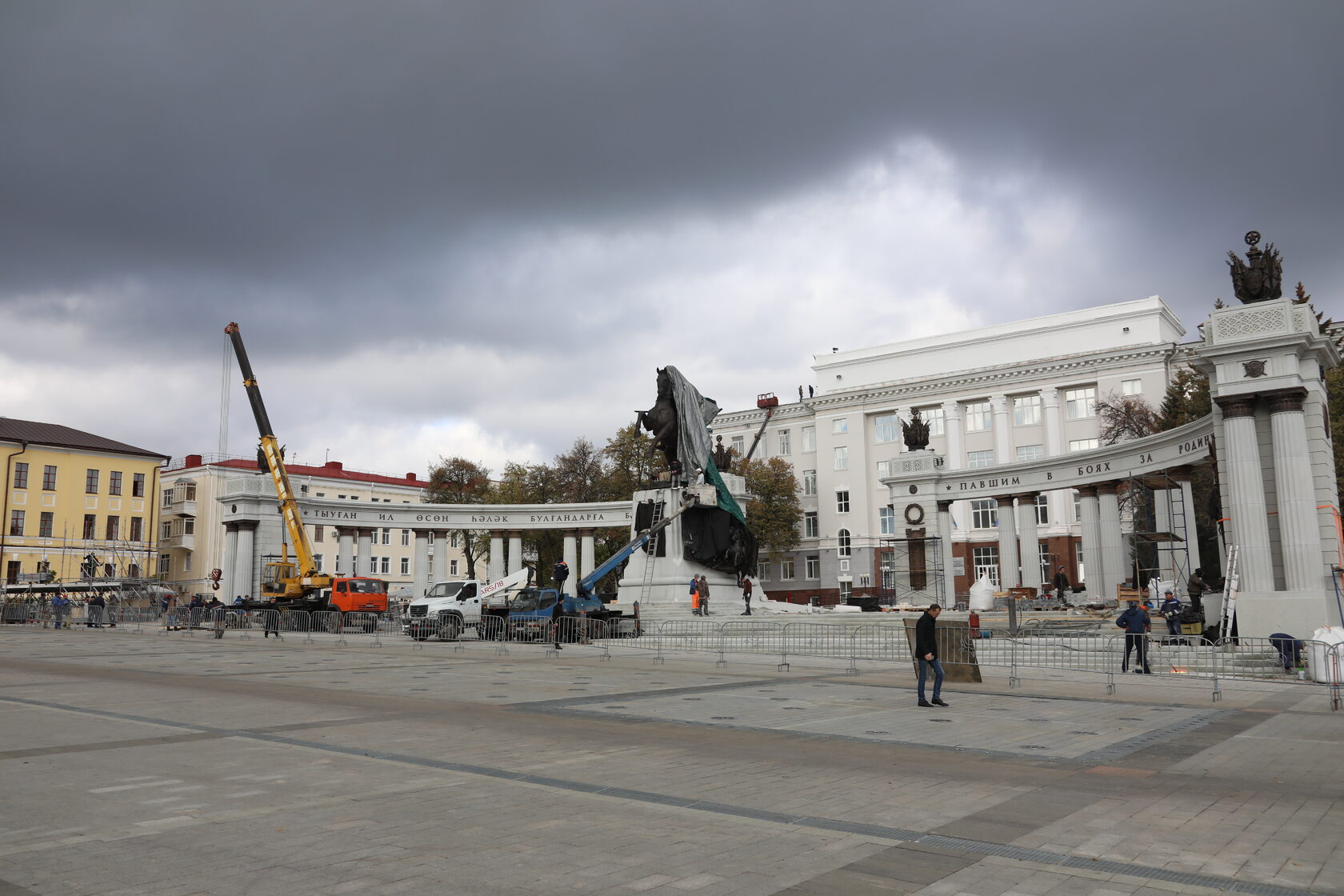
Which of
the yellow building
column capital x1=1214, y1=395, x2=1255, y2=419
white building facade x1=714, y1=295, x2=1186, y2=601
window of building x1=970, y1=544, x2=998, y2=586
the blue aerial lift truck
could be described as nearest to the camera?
column capital x1=1214, y1=395, x2=1255, y2=419

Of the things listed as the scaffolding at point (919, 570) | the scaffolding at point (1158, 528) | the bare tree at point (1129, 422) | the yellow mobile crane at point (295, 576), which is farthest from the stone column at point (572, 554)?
the bare tree at point (1129, 422)

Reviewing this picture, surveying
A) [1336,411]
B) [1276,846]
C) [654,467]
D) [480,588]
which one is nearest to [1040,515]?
[654,467]

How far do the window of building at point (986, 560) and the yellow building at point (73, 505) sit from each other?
59.8m

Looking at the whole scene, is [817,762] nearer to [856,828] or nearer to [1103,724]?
→ [856,828]

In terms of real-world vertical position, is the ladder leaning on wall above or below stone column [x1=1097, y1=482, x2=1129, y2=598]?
below

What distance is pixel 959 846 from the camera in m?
6.53

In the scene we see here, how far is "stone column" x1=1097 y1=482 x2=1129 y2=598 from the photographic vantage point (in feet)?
129

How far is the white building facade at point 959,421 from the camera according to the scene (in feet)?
220

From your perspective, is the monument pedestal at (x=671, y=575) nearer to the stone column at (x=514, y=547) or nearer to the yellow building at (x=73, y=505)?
the stone column at (x=514, y=547)

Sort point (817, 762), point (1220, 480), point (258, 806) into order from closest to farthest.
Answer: point (258, 806)
point (817, 762)
point (1220, 480)

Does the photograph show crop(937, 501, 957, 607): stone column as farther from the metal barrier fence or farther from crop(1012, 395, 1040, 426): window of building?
crop(1012, 395, 1040, 426): window of building

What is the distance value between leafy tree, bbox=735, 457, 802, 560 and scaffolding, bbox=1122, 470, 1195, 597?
75.0ft

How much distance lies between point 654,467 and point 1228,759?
53.8 m

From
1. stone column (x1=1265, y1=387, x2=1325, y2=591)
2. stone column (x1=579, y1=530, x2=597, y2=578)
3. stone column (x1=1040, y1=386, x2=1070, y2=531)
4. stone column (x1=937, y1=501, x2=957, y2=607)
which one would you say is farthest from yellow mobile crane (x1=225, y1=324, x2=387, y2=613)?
stone column (x1=1040, y1=386, x2=1070, y2=531)
